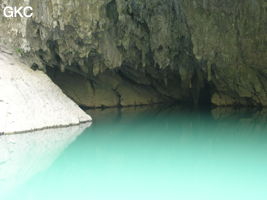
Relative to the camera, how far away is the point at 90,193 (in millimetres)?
4730

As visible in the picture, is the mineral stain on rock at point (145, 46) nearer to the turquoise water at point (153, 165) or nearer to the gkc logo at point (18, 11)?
the gkc logo at point (18, 11)

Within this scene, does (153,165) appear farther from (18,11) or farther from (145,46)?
(145,46)

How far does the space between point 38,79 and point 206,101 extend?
29.1 ft

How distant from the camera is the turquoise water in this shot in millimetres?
4723

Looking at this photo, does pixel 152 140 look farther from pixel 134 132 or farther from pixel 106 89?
pixel 106 89

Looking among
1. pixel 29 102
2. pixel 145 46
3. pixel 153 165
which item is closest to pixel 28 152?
pixel 153 165

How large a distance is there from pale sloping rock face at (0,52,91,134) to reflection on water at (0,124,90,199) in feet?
0.91

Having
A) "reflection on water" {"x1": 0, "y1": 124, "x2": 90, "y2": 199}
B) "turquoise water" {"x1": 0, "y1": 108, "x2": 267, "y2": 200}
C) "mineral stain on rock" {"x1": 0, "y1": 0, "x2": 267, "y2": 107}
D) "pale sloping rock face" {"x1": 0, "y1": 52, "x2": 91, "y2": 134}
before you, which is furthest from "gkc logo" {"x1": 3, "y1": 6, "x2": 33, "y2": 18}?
"turquoise water" {"x1": 0, "y1": 108, "x2": 267, "y2": 200}

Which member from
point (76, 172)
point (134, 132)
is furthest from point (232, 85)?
point (76, 172)

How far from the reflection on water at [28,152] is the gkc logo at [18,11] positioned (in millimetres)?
3218

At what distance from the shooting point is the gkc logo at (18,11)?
1080cm

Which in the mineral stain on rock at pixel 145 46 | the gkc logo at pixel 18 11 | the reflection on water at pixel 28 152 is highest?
the gkc logo at pixel 18 11

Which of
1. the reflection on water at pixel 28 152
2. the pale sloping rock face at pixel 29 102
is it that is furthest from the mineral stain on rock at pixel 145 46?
the reflection on water at pixel 28 152

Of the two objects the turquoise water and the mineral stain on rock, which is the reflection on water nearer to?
the turquoise water
